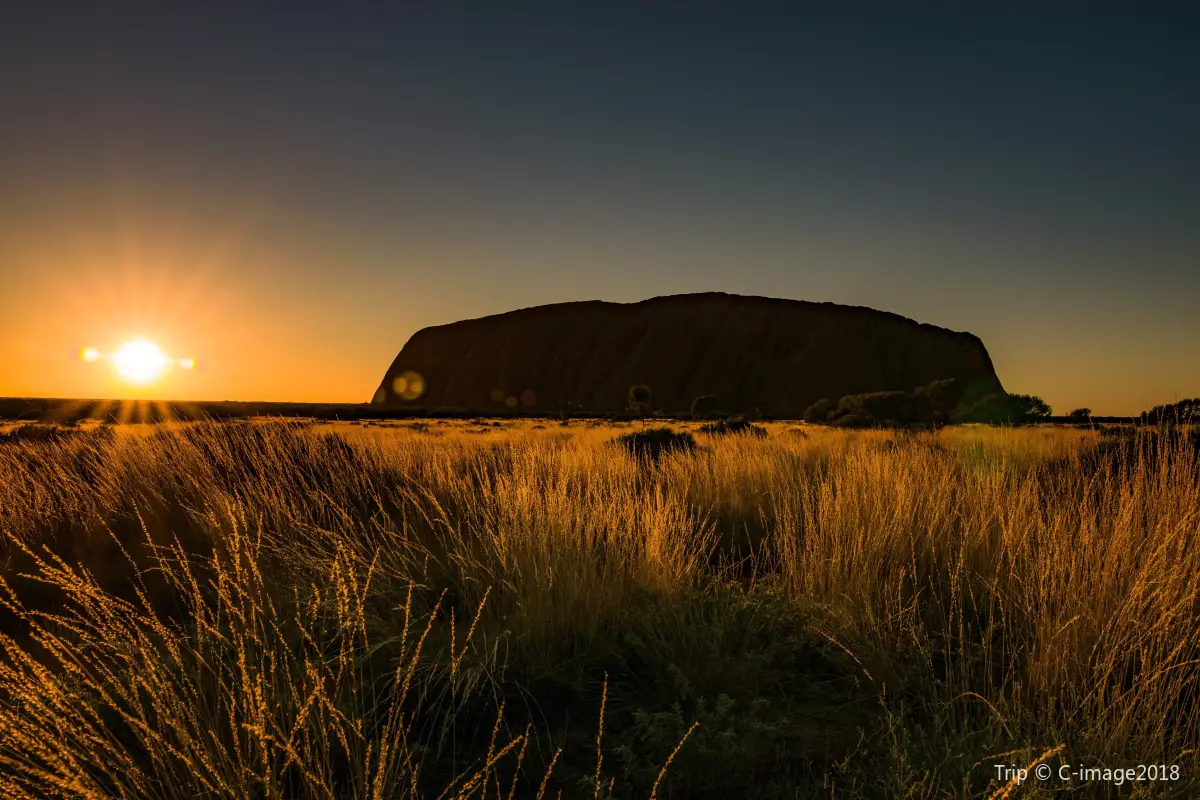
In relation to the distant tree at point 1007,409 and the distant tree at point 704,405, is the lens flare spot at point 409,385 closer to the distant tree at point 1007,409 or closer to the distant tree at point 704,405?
the distant tree at point 704,405

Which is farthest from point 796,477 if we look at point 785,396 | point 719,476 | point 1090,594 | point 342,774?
point 785,396

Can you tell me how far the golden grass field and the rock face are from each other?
242ft

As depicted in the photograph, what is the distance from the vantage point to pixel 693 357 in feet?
291

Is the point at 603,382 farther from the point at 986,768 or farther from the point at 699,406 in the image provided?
the point at 986,768

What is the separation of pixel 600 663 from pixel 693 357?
8663cm

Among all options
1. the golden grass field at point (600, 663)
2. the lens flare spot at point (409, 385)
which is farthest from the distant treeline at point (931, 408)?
the lens flare spot at point (409, 385)

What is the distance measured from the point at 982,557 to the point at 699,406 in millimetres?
65836

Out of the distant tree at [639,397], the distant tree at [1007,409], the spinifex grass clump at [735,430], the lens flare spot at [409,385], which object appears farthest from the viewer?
the lens flare spot at [409,385]

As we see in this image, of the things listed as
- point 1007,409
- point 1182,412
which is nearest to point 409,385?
point 1007,409

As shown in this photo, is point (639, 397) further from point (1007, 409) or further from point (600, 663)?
point (600, 663)

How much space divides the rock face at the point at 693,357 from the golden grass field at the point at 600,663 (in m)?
73.6

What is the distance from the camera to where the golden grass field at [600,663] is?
208 centimetres

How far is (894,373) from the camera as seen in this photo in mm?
83125

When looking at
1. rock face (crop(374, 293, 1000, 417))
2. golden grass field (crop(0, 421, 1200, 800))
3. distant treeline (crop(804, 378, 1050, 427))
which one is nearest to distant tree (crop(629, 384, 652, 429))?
rock face (crop(374, 293, 1000, 417))
